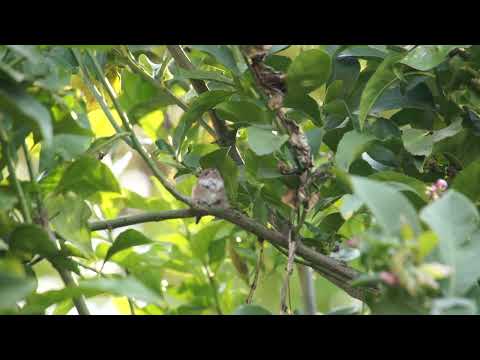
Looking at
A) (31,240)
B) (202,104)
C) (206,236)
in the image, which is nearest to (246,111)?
(202,104)

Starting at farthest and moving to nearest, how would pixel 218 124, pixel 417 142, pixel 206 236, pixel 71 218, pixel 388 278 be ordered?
pixel 206 236 → pixel 218 124 → pixel 417 142 → pixel 71 218 → pixel 388 278

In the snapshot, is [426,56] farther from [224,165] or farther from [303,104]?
[224,165]

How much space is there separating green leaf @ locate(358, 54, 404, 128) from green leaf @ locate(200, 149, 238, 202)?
0.47 feet

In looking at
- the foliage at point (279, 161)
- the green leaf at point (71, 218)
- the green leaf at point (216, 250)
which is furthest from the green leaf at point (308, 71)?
the green leaf at point (216, 250)

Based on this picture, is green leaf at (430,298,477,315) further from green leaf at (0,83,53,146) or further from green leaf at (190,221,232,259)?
green leaf at (190,221,232,259)

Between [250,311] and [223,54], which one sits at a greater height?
[223,54]

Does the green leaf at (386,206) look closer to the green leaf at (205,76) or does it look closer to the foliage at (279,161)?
the foliage at (279,161)

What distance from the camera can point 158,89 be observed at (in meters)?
1.00

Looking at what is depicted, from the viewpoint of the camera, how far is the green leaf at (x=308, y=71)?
2.45 ft

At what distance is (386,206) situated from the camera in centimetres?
52

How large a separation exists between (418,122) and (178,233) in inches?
21.2

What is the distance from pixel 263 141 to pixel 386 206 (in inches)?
8.3

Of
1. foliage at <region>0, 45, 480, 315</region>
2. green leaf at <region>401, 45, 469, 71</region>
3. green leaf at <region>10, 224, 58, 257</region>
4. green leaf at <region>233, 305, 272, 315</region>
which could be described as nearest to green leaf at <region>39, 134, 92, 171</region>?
foliage at <region>0, 45, 480, 315</region>
